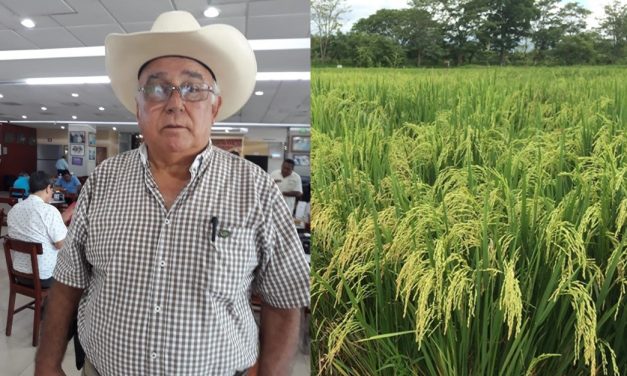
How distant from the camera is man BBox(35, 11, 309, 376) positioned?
105 cm

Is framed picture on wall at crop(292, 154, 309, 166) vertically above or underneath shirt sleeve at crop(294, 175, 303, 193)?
above

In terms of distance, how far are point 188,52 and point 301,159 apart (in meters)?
0.47

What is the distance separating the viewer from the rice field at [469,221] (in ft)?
2.97

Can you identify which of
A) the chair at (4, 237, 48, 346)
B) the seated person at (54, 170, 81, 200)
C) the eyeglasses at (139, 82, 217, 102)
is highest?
the eyeglasses at (139, 82, 217, 102)

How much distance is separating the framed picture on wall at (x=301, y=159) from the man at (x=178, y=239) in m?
0.19

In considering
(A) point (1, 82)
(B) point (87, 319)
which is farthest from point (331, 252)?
(A) point (1, 82)

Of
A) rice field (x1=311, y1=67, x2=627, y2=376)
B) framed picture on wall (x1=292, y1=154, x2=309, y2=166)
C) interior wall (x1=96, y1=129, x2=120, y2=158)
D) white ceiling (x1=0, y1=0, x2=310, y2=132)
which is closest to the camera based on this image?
Result: rice field (x1=311, y1=67, x2=627, y2=376)

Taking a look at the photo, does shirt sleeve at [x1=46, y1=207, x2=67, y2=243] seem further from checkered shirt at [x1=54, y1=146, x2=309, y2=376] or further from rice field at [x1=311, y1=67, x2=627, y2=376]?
rice field at [x1=311, y1=67, x2=627, y2=376]

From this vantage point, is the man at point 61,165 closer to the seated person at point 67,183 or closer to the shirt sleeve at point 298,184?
the seated person at point 67,183

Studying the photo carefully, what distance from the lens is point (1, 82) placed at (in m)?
5.77

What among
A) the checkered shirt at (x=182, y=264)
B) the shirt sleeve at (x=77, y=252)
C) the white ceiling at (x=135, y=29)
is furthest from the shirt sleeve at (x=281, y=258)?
the white ceiling at (x=135, y=29)

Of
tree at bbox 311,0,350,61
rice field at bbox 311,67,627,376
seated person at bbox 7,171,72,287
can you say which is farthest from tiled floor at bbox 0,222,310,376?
tree at bbox 311,0,350,61

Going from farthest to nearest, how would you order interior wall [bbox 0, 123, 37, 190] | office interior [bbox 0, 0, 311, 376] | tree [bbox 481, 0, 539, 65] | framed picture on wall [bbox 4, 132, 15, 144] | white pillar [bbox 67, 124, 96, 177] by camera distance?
framed picture on wall [bbox 4, 132, 15, 144] → interior wall [bbox 0, 123, 37, 190] → white pillar [bbox 67, 124, 96, 177] → office interior [bbox 0, 0, 311, 376] → tree [bbox 481, 0, 539, 65]

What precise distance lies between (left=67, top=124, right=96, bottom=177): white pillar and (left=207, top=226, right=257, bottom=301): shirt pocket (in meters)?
2.54
